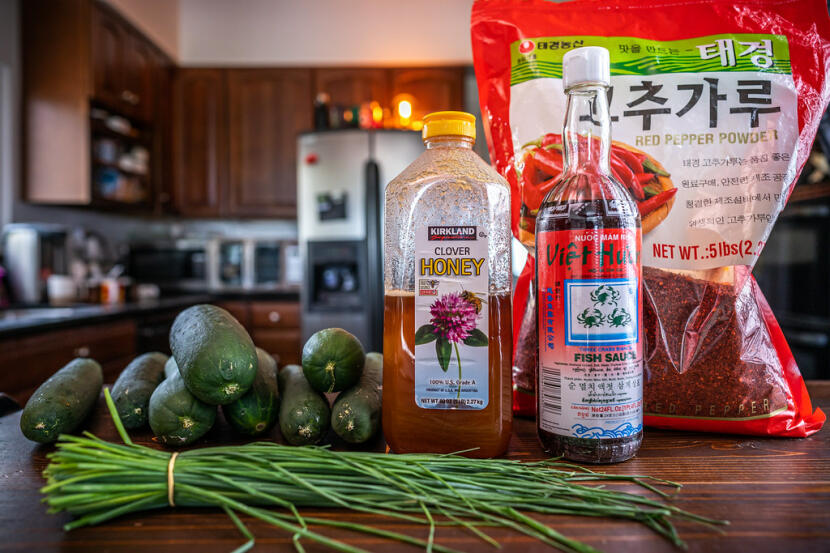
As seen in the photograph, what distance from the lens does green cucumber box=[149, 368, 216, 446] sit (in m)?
0.52

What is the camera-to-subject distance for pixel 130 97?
290 centimetres

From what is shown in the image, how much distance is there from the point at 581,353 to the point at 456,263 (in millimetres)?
142

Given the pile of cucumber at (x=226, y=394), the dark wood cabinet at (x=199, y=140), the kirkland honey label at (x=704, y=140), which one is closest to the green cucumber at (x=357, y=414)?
the pile of cucumber at (x=226, y=394)

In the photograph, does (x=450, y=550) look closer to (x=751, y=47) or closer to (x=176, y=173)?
(x=751, y=47)

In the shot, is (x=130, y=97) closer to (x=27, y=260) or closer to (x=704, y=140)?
(x=27, y=260)

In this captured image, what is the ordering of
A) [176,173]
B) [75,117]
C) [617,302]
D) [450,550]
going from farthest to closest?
1. [176,173]
2. [75,117]
3. [617,302]
4. [450,550]

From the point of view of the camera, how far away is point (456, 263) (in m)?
0.50

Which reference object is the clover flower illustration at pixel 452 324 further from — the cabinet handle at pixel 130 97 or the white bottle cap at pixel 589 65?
the cabinet handle at pixel 130 97

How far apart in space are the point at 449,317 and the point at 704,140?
37 centimetres

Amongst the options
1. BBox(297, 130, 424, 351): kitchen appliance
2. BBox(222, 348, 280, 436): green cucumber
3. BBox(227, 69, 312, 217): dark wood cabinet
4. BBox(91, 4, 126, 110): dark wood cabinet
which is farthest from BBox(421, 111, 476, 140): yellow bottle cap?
BBox(227, 69, 312, 217): dark wood cabinet

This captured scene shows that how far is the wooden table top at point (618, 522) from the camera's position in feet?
1.19

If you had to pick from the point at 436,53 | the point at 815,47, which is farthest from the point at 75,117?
the point at 815,47

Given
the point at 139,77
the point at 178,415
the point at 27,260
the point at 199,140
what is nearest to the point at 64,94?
the point at 139,77

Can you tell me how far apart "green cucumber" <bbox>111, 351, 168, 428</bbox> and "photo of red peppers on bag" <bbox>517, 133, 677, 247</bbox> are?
48 cm
